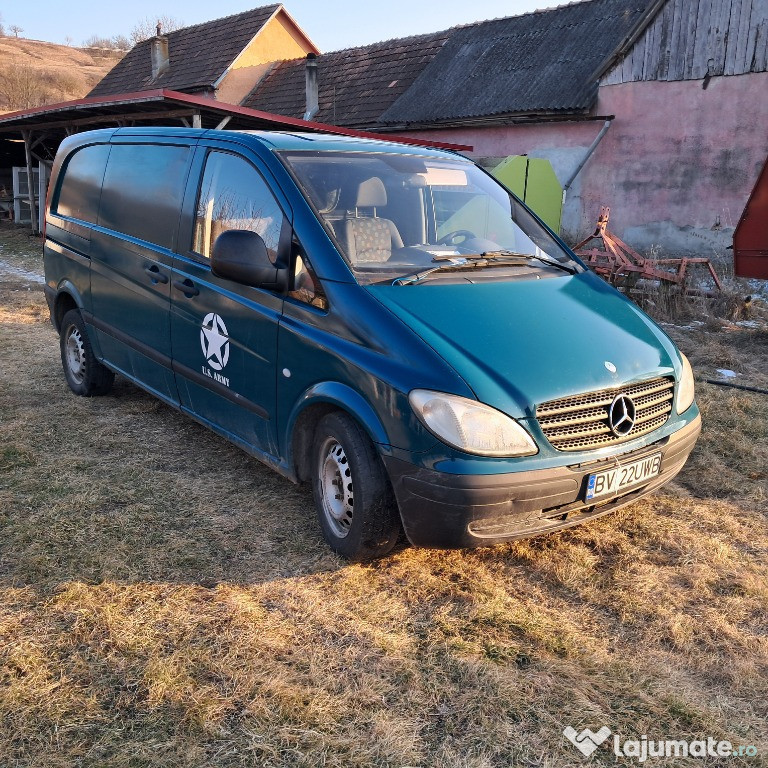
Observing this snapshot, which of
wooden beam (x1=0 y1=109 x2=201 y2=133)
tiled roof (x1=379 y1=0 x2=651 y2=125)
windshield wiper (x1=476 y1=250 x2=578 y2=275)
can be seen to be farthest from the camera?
tiled roof (x1=379 y1=0 x2=651 y2=125)

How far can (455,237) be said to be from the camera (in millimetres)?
3730

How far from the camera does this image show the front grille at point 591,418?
2.81 metres

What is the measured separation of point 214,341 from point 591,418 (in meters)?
1.98

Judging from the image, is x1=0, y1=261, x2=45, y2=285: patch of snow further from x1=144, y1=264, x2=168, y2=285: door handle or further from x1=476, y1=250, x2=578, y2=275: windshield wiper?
x1=476, y1=250, x2=578, y2=275: windshield wiper

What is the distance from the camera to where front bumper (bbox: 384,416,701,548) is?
269 centimetres

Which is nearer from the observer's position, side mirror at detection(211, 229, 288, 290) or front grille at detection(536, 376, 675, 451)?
front grille at detection(536, 376, 675, 451)

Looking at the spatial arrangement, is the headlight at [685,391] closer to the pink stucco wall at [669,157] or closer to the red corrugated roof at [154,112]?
the red corrugated roof at [154,112]

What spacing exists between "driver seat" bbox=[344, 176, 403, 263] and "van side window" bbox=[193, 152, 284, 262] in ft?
1.18

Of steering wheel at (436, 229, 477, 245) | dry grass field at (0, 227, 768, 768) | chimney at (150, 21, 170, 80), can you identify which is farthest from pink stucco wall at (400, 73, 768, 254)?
chimney at (150, 21, 170, 80)

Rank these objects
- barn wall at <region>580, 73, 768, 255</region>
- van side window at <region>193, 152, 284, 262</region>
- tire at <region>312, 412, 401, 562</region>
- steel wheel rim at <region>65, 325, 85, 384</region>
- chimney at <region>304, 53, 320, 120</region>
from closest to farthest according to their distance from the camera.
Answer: tire at <region>312, 412, 401, 562</region> < van side window at <region>193, 152, 284, 262</region> < steel wheel rim at <region>65, 325, 85, 384</region> < barn wall at <region>580, 73, 768, 255</region> < chimney at <region>304, 53, 320, 120</region>

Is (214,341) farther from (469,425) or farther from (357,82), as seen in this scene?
(357,82)

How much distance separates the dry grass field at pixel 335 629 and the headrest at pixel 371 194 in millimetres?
1595

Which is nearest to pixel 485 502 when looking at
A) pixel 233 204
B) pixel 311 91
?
pixel 233 204

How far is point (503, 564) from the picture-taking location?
326cm
